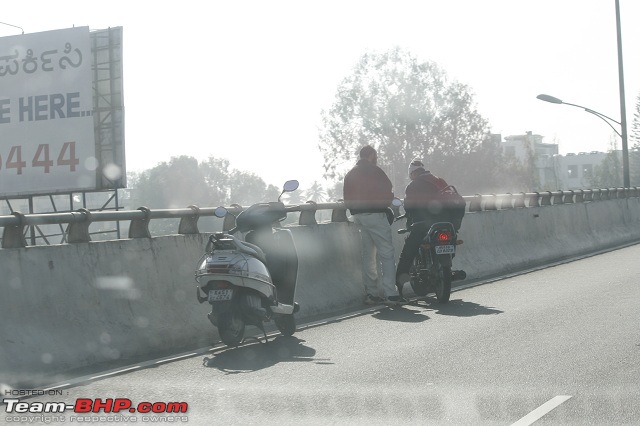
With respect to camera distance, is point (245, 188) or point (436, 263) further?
point (245, 188)

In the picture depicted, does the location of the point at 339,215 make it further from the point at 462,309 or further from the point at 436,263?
the point at 462,309

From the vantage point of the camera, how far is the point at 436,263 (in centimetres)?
1415

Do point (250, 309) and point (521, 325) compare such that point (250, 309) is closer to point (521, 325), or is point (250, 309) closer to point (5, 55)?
point (521, 325)

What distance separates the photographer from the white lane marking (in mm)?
6641

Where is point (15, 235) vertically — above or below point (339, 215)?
below

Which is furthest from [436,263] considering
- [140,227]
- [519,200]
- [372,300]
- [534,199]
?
[534,199]

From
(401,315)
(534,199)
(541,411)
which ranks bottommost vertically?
(541,411)

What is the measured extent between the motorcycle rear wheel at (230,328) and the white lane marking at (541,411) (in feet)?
11.2

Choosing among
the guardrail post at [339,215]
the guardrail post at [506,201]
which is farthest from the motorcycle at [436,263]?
the guardrail post at [506,201]

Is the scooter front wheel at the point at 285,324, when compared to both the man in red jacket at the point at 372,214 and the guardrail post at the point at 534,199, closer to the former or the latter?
the man in red jacket at the point at 372,214

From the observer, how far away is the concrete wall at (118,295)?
345 inches

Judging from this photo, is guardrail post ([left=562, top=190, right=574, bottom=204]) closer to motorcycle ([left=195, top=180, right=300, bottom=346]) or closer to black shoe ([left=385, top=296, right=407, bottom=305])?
black shoe ([left=385, top=296, right=407, bottom=305])

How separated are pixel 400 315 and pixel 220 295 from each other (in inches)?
131

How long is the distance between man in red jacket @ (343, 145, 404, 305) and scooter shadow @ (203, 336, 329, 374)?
11.9 feet
